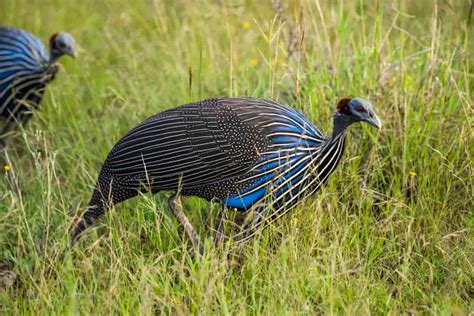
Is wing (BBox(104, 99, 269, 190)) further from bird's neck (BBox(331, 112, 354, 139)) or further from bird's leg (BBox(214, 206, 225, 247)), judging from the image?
bird's neck (BBox(331, 112, 354, 139))

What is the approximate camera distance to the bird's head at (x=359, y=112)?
371 centimetres

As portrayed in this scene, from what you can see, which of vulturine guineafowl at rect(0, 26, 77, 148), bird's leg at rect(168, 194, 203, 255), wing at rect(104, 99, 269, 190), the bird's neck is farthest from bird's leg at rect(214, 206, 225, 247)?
vulturine guineafowl at rect(0, 26, 77, 148)

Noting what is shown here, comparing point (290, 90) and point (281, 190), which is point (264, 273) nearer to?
point (281, 190)

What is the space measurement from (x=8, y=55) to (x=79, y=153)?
1100 millimetres

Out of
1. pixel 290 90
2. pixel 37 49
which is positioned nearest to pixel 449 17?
pixel 290 90

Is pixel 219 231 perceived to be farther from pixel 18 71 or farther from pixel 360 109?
pixel 18 71

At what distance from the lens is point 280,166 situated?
368cm

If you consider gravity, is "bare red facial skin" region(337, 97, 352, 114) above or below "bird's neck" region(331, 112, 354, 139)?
above

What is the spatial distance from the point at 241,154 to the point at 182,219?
433mm

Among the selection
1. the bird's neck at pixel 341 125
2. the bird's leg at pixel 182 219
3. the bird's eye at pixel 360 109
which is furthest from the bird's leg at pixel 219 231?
the bird's eye at pixel 360 109

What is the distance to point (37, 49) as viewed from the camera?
5.55 meters

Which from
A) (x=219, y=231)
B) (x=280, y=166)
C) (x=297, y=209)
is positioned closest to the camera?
(x=280, y=166)

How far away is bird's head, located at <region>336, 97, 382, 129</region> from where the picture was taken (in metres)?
3.71

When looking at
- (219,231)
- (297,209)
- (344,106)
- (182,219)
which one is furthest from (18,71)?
(344,106)
